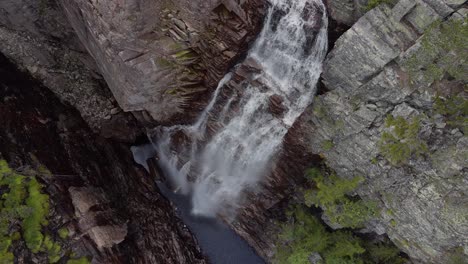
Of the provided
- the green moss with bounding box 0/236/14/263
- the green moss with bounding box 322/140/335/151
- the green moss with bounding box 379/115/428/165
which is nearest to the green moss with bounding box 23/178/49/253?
the green moss with bounding box 0/236/14/263

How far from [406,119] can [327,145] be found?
3.14 metres

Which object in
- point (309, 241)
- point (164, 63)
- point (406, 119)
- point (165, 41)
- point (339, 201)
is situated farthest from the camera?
point (309, 241)

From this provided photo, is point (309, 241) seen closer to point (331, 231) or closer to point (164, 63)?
point (331, 231)

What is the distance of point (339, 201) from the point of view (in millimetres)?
14883

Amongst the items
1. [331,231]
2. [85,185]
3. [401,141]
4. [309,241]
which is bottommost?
[85,185]

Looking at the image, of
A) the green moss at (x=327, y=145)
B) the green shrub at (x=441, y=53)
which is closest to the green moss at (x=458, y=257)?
the green moss at (x=327, y=145)

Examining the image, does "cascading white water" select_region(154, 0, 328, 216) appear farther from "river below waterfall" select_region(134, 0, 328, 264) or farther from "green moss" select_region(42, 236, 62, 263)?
"green moss" select_region(42, 236, 62, 263)

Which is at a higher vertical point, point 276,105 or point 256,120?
point 276,105

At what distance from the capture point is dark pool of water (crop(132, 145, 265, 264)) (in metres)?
18.6

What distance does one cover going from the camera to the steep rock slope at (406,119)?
10.2 meters

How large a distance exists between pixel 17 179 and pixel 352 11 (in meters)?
12.9

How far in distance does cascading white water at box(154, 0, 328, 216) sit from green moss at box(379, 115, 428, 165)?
9.71 ft

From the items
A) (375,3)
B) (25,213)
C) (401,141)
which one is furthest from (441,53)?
(25,213)

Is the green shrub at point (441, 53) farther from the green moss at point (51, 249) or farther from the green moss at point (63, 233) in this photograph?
the green moss at point (51, 249)
